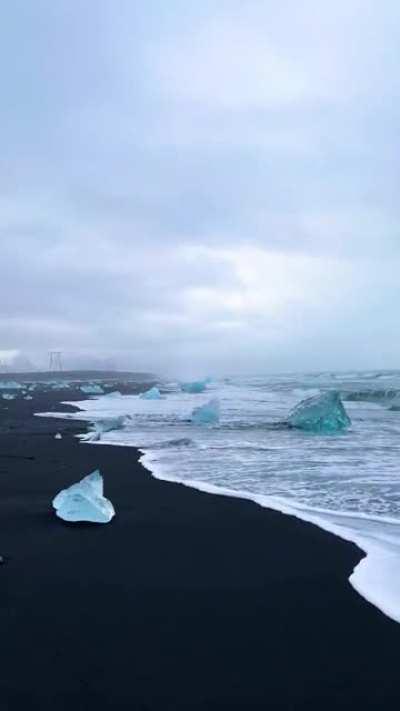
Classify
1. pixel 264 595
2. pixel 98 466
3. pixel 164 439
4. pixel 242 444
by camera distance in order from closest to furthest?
pixel 264 595, pixel 98 466, pixel 242 444, pixel 164 439

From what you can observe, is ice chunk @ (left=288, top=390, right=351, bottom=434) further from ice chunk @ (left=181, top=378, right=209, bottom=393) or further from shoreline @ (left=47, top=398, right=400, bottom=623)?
ice chunk @ (left=181, top=378, right=209, bottom=393)

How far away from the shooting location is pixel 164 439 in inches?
623

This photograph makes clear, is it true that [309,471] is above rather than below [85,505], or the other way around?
below

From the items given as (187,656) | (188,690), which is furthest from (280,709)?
(187,656)

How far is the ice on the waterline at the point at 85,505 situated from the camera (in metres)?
6.84

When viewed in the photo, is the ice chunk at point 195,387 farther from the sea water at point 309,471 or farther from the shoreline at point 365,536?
the shoreline at point 365,536

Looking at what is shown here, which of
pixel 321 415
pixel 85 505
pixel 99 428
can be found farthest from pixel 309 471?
pixel 99 428

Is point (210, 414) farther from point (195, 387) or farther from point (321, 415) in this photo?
point (195, 387)

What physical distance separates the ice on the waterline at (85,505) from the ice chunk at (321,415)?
38.8 feet

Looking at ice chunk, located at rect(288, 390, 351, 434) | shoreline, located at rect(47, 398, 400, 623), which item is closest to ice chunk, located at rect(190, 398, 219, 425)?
ice chunk, located at rect(288, 390, 351, 434)

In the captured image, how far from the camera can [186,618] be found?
Answer: 416 centimetres

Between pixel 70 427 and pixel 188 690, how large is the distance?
16.2 metres

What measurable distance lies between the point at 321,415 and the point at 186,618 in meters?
14.6

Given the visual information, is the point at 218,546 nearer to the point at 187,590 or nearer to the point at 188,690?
the point at 187,590
